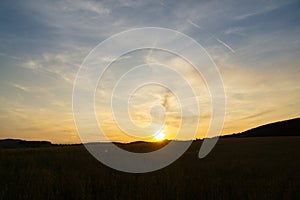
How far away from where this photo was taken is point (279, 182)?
9289 mm

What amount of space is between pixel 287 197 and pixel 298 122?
94588 millimetres

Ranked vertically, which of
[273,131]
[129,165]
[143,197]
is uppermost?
[273,131]

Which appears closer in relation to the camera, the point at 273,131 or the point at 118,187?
the point at 118,187

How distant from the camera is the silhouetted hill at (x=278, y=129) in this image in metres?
88.1

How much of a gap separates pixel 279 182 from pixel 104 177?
4.92 m

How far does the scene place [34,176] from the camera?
10.1 metres

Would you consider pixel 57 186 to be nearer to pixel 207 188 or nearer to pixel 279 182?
pixel 207 188

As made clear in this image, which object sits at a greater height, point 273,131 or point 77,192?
point 273,131

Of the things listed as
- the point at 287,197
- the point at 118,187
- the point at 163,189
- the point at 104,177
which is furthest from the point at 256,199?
the point at 104,177

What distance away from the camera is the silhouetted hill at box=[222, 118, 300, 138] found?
88062 millimetres

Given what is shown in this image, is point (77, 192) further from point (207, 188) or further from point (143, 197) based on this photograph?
point (207, 188)

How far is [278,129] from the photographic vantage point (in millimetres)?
91938

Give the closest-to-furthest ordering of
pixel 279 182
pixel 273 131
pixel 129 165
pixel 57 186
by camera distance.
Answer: pixel 57 186, pixel 279 182, pixel 129 165, pixel 273 131

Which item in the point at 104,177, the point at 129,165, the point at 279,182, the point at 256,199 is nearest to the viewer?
the point at 256,199
